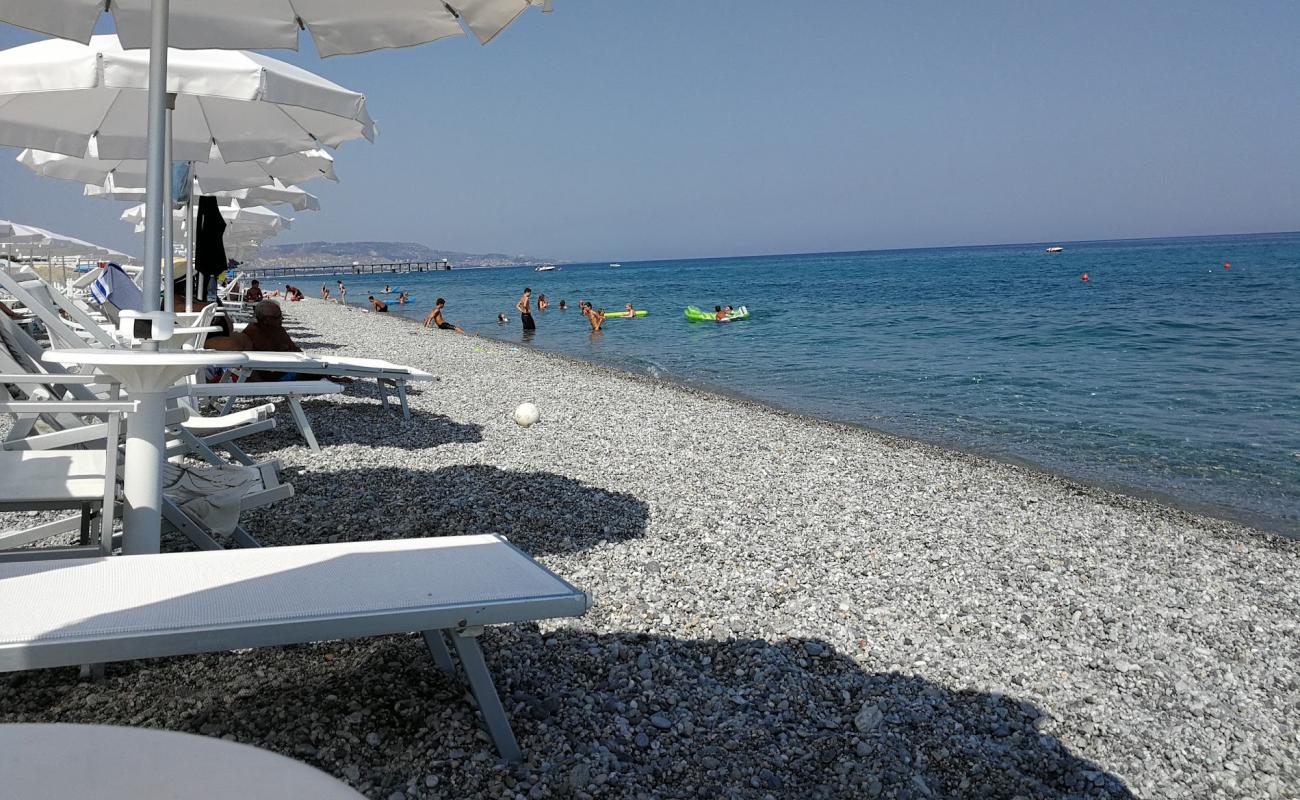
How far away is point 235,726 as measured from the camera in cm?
254

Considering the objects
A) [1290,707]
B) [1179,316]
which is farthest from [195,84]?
[1179,316]

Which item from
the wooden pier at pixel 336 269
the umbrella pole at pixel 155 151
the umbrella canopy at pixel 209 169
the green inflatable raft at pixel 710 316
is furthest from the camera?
the wooden pier at pixel 336 269

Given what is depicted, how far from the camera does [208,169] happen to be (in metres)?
8.56

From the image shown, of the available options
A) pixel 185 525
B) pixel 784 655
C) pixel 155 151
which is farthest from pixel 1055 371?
pixel 155 151

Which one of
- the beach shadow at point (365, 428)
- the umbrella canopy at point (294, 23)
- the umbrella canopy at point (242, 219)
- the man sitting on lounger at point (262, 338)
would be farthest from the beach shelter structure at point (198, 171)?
the umbrella canopy at point (242, 219)

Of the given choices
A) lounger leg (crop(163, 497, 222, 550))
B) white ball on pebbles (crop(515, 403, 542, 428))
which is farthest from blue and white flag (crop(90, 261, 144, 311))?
lounger leg (crop(163, 497, 222, 550))

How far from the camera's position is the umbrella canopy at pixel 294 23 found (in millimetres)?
3492

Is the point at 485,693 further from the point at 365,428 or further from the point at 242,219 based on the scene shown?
the point at 242,219

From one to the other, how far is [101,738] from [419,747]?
169 cm

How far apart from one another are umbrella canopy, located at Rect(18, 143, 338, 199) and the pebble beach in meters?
2.68

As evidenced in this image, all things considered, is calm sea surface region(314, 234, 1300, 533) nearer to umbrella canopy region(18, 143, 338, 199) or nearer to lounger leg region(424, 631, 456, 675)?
lounger leg region(424, 631, 456, 675)

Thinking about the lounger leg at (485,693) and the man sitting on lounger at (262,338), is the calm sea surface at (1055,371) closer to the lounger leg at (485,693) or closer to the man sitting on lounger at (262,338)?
the lounger leg at (485,693)

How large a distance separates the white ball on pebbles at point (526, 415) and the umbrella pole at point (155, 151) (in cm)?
452

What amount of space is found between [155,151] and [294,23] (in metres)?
0.85
